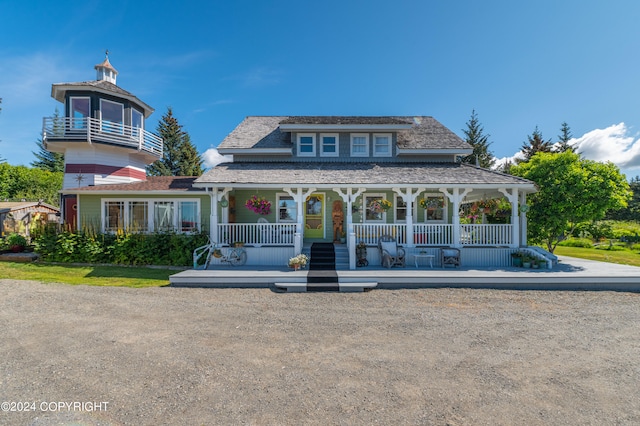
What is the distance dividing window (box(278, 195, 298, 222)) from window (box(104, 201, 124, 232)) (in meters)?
8.11

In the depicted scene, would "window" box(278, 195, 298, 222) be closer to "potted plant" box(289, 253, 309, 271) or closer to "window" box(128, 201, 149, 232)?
"potted plant" box(289, 253, 309, 271)

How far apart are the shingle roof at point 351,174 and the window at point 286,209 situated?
5.54 feet

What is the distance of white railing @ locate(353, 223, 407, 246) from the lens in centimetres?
1189

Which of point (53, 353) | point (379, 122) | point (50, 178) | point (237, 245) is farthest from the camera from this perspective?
point (50, 178)

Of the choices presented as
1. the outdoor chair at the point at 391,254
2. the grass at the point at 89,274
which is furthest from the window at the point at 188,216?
the outdoor chair at the point at 391,254

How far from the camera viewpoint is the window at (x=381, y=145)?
1557 centimetres

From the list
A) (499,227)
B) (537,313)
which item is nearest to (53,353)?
(537,313)

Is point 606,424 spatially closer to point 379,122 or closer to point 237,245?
point 237,245

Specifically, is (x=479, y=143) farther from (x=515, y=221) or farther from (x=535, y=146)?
(x=515, y=221)

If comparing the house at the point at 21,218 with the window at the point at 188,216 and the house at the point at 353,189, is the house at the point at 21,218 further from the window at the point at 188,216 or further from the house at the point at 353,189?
the house at the point at 353,189

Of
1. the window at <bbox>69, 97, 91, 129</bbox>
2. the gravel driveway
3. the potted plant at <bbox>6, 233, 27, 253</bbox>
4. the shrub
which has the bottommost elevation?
the gravel driveway

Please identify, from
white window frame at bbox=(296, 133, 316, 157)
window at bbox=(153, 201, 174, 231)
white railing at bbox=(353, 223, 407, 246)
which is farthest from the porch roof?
window at bbox=(153, 201, 174, 231)

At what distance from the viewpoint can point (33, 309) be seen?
7.11 m

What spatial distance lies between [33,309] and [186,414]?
6789 millimetres
